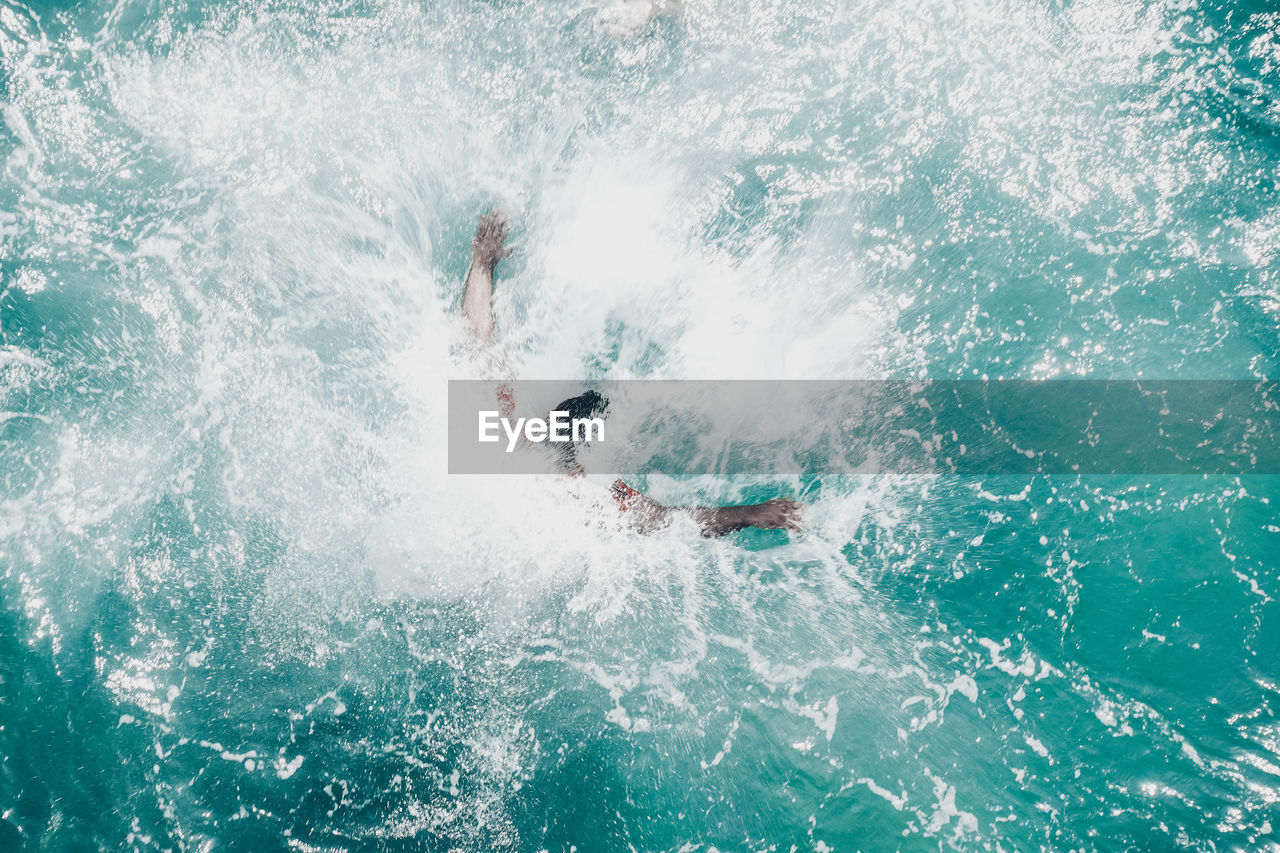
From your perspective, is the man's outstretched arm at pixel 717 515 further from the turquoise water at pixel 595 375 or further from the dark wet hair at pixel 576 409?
the dark wet hair at pixel 576 409

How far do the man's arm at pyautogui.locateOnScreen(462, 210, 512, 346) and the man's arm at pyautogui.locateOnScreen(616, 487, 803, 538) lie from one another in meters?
3.35

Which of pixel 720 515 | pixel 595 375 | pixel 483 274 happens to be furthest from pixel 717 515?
pixel 483 274

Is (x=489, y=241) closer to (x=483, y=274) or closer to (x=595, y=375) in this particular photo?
(x=483, y=274)

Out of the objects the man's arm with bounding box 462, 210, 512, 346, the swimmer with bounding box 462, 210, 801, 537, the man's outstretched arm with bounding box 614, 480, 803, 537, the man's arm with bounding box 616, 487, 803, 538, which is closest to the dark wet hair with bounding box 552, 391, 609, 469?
the swimmer with bounding box 462, 210, 801, 537

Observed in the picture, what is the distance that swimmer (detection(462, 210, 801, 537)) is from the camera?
9141 mm

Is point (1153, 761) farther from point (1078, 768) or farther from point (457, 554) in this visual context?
point (457, 554)

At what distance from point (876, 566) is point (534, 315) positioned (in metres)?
6.06

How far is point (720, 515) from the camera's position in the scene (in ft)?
29.7

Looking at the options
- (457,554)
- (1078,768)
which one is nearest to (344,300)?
(457,554)
